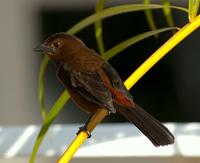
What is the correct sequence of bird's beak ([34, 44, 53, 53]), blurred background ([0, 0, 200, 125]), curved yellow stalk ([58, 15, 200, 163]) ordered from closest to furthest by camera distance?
curved yellow stalk ([58, 15, 200, 163])
bird's beak ([34, 44, 53, 53])
blurred background ([0, 0, 200, 125])

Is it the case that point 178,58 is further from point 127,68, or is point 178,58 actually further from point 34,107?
point 34,107

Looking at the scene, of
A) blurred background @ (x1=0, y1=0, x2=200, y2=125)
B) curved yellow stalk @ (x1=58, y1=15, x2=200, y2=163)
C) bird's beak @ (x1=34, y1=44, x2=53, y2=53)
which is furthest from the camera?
blurred background @ (x1=0, y1=0, x2=200, y2=125)

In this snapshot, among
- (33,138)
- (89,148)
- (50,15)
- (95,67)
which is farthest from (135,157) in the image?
(50,15)

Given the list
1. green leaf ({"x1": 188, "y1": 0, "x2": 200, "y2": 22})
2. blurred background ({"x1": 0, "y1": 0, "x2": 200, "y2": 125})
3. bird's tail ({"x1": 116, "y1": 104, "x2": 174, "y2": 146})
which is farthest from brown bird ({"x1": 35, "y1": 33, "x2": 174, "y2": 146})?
blurred background ({"x1": 0, "y1": 0, "x2": 200, "y2": 125})

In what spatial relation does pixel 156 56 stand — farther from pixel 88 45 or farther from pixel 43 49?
pixel 88 45

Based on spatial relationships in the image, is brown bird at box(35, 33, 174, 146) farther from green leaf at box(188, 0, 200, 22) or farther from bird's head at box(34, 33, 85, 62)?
green leaf at box(188, 0, 200, 22)

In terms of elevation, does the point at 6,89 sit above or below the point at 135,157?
below

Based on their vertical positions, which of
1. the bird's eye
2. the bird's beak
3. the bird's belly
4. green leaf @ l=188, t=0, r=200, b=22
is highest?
green leaf @ l=188, t=0, r=200, b=22
